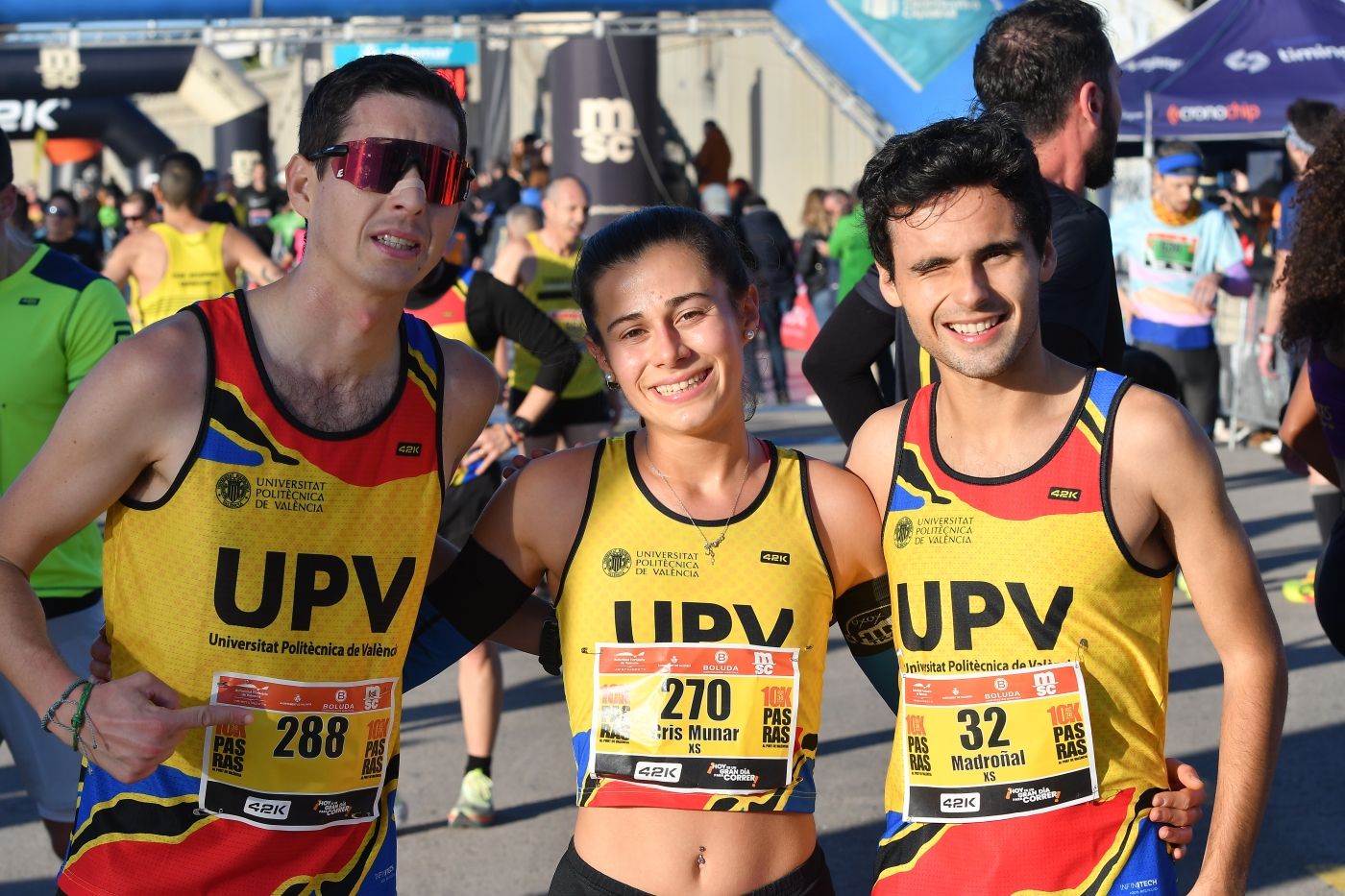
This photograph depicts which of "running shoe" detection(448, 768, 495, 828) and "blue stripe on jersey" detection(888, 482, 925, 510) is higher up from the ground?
"blue stripe on jersey" detection(888, 482, 925, 510)

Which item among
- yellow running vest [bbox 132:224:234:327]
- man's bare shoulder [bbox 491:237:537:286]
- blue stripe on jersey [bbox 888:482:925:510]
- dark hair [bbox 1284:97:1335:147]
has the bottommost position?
yellow running vest [bbox 132:224:234:327]

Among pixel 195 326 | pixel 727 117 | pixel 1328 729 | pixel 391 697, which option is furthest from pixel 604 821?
pixel 727 117

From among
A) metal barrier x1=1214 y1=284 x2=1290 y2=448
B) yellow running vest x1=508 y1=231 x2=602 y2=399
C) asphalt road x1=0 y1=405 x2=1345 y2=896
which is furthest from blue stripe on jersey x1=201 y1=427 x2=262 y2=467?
metal barrier x1=1214 y1=284 x2=1290 y2=448

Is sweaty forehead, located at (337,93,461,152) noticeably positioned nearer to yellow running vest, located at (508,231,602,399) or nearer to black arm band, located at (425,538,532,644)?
A: black arm band, located at (425,538,532,644)

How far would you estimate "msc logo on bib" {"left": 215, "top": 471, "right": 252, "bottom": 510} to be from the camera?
7.70 ft

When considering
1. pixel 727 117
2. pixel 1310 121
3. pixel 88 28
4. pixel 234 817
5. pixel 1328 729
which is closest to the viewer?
pixel 234 817

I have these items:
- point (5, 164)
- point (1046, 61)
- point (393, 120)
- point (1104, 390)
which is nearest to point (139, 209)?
point (5, 164)

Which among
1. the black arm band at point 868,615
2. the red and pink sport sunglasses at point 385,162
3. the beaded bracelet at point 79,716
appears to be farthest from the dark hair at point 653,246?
the beaded bracelet at point 79,716

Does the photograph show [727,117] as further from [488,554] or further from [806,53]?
[488,554]

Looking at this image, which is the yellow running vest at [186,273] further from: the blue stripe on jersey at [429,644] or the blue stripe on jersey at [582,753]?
the blue stripe on jersey at [582,753]

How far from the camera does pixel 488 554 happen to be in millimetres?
2666

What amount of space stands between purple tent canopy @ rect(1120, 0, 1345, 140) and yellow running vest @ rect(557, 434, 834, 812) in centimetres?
1052

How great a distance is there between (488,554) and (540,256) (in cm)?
547

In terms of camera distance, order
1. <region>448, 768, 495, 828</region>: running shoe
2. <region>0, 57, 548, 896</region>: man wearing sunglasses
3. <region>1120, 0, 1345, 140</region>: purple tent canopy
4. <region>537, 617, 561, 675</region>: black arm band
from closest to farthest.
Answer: <region>0, 57, 548, 896</region>: man wearing sunglasses
<region>537, 617, 561, 675</region>: black arm band
<region>448, 768, 495, 828</region>: running shoe
<region>1120, 0, 1345, 140</region>: purple tent canopy
